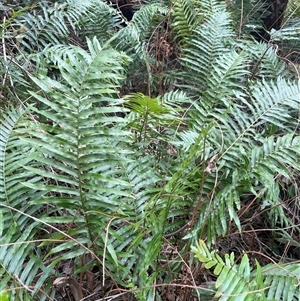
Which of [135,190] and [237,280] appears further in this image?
[135,190]

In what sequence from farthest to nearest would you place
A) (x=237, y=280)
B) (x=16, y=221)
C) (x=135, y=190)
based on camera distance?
(x=135, y=190)
(x=16, y=221)
(x=237, y=280)

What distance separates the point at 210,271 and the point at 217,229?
0.34 meters

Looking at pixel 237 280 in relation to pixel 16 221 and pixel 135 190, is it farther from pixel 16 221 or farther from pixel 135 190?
pixel 16 221

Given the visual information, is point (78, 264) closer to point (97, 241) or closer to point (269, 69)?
point (97, 241)

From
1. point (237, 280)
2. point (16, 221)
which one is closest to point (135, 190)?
point (16, 221)

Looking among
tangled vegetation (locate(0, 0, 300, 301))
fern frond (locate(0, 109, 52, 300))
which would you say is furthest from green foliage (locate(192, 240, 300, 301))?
fern frond (locate(0, 109, 52, 300))

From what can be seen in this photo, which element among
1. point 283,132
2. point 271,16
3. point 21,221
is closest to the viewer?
point 21,221

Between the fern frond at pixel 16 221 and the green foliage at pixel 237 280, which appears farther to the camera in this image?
the fern frond at pixel 16 221

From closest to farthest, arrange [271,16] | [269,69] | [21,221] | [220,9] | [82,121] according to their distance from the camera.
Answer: [82,121] → [21,221] → [269,69] → [220,9] → [271,16]

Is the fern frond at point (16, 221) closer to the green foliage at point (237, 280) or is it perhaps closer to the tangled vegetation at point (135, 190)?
the tangled vegetation at point (135, 190)

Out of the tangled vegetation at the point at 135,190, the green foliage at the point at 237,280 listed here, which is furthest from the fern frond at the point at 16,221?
the green foliage at the point at 237,280

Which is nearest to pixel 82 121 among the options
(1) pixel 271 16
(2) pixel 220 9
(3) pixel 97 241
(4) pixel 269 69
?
(3) pixel 97 241

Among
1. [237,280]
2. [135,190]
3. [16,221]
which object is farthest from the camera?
[135,190]

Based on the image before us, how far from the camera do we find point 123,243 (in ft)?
4.59
